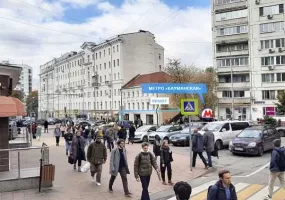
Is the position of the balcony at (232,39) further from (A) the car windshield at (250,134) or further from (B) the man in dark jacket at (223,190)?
(B) the man in dark jacket at (223,190)

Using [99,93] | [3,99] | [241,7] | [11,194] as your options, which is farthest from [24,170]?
[99,93]

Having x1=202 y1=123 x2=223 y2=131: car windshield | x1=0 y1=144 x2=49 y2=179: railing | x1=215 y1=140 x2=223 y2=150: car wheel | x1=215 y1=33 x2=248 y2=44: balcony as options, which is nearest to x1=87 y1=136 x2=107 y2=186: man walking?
x1=0 y1=144 x2=49 y2=179: railing

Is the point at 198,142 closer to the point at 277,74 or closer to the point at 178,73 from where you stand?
the point at 178,73

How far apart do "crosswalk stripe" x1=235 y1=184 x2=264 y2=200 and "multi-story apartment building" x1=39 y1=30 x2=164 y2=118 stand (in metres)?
49.9

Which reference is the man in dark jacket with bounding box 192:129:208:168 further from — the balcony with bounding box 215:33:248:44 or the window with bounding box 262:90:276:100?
the balcony with bounding box 215:33:248:44

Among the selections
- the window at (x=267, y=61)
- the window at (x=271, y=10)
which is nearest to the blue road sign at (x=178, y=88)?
the window at (x=267, y=61)

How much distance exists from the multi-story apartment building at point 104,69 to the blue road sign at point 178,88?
4201 cm

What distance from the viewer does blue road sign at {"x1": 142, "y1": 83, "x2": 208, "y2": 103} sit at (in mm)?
15953

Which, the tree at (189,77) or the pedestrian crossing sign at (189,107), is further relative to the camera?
the tree at (189,77)

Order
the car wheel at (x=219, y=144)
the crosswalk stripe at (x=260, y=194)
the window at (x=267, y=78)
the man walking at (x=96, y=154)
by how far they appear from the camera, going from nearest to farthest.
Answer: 1. the crosswalk stripe at (x=260, y=194)
2. the man walking at (x=96, y=154)
3. the car wheel at (x=219, y=144)
4. the window at (x=267, y=78)

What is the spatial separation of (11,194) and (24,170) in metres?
1.08

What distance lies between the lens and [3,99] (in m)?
12.3

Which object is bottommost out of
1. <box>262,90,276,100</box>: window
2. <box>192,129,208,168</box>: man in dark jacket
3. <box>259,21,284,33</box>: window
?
<box>192,129,208,168</box>: man in dark jacket

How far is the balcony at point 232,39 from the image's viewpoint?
58156mm
